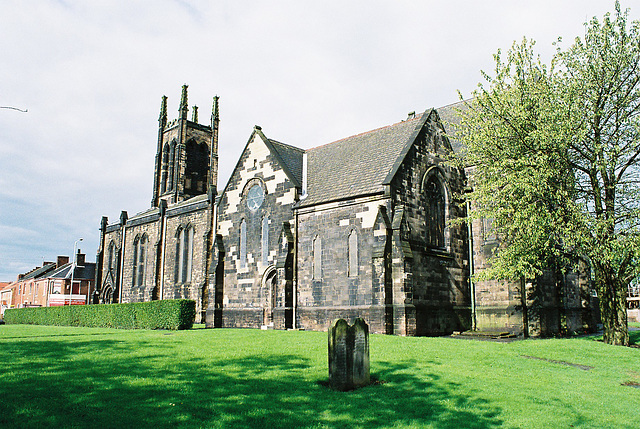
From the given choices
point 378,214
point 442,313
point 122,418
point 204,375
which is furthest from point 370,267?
point 122,418

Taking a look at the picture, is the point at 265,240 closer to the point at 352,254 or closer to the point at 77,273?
the point at 352,254

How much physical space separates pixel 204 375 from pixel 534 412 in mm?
7004

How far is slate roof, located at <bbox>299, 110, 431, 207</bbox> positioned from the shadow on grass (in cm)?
1372

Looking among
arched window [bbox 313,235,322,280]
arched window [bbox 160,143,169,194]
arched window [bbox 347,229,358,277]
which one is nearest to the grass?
arched window [bbox 347,229,358,277]

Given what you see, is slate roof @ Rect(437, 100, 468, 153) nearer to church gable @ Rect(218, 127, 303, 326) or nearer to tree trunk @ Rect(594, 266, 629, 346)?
church gable @ Rect(218, 127, 303, 326)

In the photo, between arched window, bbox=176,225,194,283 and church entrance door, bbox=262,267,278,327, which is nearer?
church entrance door, bbox=262,267,278,327

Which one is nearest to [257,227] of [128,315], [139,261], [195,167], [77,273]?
[128,315]

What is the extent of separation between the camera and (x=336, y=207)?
25812mm

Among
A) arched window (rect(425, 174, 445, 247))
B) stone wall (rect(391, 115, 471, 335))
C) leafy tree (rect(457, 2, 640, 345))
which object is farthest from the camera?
arched window (rect(425, 174, 445, 247))

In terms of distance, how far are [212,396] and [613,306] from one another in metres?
18.7

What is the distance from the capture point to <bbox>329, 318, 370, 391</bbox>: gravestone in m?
10.3

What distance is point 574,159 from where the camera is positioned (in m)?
21.8

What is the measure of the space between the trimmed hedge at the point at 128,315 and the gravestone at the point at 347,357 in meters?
17.7

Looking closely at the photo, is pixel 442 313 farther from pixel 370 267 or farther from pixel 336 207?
pixel 336 207
